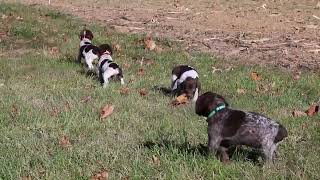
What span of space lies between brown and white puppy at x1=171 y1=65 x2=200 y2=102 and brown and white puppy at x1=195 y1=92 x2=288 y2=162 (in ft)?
13.1

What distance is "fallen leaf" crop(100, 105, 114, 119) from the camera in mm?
9093

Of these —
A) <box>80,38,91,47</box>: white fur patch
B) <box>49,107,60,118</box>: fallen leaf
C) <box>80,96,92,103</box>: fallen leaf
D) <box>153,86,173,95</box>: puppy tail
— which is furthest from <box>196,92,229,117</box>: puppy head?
<box>80,38,91,47</box>: white fur patch

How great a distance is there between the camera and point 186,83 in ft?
35.0

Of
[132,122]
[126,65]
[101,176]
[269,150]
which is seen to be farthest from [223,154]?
[126,65]

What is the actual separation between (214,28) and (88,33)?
5.49 metres

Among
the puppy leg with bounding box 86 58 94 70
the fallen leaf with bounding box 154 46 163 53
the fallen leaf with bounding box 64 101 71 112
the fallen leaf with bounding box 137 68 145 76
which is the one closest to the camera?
the fallen leaf with bounding box 64 101 71 112

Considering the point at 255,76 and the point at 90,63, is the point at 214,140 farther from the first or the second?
the point at 90,63

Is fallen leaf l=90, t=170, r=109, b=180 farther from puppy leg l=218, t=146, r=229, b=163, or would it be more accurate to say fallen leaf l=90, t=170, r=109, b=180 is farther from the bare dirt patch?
the bare dirt patch

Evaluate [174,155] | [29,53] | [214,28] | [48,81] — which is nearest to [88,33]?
[29,53]

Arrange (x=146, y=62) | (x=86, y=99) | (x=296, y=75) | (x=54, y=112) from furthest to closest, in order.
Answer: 1. (x=146, y=62)
2. (x=296, y=75)
3. (x=86, y=99)
4. (x=54, y=112)

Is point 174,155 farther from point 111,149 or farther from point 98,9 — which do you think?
point 98,9

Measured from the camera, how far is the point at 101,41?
57.9ft

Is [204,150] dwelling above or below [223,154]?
below

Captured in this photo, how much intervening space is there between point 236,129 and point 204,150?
2.50 ft
